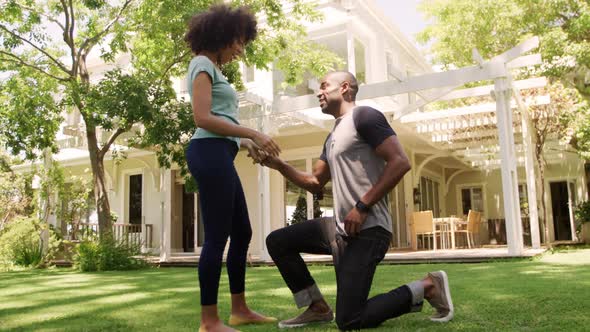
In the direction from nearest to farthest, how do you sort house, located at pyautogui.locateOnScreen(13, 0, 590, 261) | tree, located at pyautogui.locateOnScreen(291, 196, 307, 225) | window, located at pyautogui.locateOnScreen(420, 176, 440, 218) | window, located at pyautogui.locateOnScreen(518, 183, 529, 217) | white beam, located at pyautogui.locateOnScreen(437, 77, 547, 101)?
1. white beam, located at pyautogui.locateOnScreen(437, 77, 547, 101)
2. house, located at pyautogui.locateOnScreen(13, 0, 590, 261)
3. tree, located at pyautogui.locateOnScreen(291, 196, 307, 225)
4. window, located at pyautogui.locateOnScreen(420, 176, 440, 218)
5. window, located at pyautogui.locateOnScreen(518, 183, 529, 217)

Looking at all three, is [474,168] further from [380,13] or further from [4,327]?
[4,327]


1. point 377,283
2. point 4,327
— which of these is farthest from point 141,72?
point 4,327

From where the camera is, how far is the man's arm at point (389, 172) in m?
2.26

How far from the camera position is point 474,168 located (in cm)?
1588

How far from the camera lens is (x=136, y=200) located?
13977 millimetres

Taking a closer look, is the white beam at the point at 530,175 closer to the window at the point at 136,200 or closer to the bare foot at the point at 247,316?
the bare foot at the point at 247,316

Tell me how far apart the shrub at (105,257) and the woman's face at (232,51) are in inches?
246

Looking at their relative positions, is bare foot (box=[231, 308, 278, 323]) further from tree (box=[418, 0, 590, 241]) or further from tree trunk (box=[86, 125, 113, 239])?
tree (box=[418, 0, 590, 241])

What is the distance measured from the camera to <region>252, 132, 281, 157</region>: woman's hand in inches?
92.7

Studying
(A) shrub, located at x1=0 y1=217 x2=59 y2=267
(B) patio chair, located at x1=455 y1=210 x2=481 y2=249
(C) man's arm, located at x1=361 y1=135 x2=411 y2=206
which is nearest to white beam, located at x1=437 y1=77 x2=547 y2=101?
(B) patio chair, located at x1=455 y1=210 x2=481 y2=249

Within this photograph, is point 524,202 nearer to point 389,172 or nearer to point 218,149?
point 389,172

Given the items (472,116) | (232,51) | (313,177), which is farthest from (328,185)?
(232,51)

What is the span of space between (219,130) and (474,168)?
14.8m

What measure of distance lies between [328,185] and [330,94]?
8.28 m
